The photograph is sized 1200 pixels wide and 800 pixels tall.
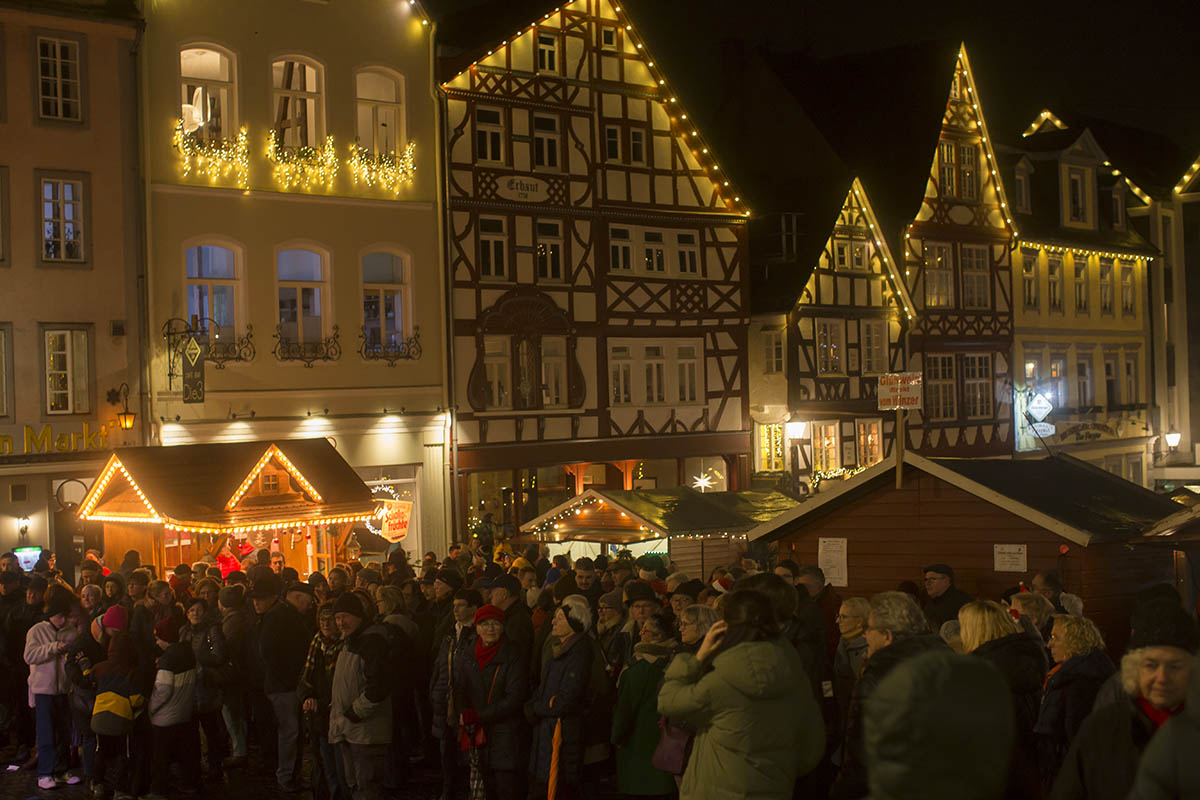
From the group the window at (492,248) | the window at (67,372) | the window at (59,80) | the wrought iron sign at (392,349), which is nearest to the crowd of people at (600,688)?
the window at (67,372)

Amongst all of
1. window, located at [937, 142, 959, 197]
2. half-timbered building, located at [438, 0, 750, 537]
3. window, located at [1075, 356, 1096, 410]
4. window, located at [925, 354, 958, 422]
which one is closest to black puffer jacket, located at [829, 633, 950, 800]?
half-timbered building, located at [438, 0, 750, 537]

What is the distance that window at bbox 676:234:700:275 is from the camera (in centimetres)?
3069

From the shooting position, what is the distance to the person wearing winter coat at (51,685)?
1178 cm

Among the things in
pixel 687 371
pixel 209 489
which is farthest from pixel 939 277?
pixel 209 489

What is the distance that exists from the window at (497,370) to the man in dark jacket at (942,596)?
703 inches

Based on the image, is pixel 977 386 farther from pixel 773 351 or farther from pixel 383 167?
pixel 383 167

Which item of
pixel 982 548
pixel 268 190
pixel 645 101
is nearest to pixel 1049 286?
pixel 645 101

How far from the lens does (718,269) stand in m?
31.3

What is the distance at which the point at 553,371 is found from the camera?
28875mm

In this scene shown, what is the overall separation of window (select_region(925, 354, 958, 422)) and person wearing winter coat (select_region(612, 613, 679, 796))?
90.7ft

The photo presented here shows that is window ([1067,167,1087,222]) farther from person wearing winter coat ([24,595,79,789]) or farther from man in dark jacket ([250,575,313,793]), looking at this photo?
person wearing winter coat ([24,595,79,789])

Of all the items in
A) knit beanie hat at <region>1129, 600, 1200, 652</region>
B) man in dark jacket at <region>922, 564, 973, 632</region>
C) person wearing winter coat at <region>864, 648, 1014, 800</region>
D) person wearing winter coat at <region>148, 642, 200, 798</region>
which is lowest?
person wearing winter coat at <region>148, 642, 200, 798</region>

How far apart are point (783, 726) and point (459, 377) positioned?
21389 mm

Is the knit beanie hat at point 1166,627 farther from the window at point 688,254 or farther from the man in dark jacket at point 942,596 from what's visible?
the window at point 688,254
